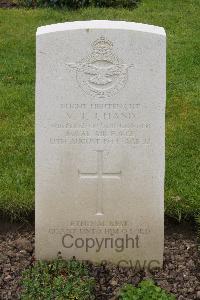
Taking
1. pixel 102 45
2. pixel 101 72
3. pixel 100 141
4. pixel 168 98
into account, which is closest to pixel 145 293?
pixel 100 141

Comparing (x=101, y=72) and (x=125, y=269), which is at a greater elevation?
(x=101, y=72)

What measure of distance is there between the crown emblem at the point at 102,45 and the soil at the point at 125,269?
139 centimetres

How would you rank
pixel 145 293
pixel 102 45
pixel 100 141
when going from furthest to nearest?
1. pixel 100 141
2. pixel 102 45
3. pixel 145 293

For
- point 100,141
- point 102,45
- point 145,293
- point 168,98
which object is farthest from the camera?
point 168,98

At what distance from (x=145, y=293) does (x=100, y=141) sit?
933 mm

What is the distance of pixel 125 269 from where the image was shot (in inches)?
171

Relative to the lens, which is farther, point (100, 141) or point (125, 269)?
point (125, 269)

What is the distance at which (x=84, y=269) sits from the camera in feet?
13.8

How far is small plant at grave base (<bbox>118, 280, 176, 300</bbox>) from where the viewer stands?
3734 mm

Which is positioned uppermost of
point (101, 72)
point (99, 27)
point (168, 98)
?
point (99, 27)

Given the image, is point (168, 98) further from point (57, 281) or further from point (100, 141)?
point (57, 281)

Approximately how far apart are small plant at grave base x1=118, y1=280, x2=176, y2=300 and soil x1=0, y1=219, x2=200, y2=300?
19cm

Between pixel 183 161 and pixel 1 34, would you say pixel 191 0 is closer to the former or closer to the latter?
pixel 1 34

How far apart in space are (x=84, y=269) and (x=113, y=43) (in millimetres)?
1398
